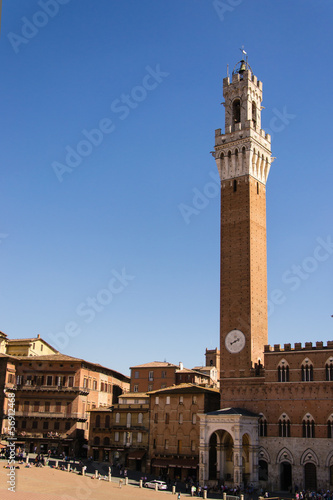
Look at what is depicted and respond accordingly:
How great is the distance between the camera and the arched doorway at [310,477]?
158 feet

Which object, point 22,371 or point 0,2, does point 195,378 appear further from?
point 0,2

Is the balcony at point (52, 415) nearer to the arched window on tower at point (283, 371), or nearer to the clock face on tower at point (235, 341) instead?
the clock face on tower at point (235, 341)

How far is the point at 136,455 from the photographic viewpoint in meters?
59.7

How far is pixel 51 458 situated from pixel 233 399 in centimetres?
2186

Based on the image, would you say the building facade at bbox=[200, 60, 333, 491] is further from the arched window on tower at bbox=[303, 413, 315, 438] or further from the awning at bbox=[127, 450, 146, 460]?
the awning at bbox=[127, 450, 146, 460]

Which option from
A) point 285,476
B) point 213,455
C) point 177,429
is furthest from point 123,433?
point 285,476

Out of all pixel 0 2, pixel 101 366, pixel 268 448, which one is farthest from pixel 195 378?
pixel 0 2

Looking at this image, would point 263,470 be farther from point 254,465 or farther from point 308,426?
point 308,426

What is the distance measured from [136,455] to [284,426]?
698 inches

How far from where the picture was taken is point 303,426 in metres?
49.9

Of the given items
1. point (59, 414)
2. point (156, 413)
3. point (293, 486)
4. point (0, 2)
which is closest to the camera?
point (0, 2)

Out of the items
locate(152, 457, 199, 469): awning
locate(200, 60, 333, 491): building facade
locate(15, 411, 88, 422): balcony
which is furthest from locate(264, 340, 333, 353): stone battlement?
locate(15, 411, 88, 422): balcony

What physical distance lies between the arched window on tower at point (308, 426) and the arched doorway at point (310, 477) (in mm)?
2528

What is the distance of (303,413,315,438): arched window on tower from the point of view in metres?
49.2
